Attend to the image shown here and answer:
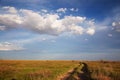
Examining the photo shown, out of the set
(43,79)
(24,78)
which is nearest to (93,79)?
(43,79)

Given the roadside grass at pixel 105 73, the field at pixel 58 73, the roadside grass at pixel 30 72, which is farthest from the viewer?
the roadside grass at pixel 30 72

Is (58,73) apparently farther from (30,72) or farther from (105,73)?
(105,73)

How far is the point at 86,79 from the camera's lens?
23.1 meters

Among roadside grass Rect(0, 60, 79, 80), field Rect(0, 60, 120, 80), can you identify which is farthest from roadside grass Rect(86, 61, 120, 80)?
roadside grass Rect(0, 60, 79, 80)

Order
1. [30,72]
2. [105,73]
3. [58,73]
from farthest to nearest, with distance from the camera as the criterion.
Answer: [58,73]
[30,72]
[105,73]

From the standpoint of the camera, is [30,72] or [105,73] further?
[30,72]

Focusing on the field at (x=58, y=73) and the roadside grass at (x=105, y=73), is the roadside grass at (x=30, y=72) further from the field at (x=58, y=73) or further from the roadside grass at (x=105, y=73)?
the roadside grass at (x=105, y=73)

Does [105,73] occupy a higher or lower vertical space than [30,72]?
lower

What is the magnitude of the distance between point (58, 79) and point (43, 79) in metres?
2.87

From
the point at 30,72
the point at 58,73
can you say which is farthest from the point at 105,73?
the point at 30,72

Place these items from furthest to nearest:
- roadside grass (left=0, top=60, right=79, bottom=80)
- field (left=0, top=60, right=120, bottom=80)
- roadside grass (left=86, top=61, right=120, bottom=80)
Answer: roadside grass (left=0, top=60, right=79, bottom=80) → field (left=0, top=60, right=120, bottom=80) → roadside grass (left=86, top=61, right=120, bottom=80)

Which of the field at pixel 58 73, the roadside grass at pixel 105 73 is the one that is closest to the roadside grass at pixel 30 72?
the field at pixel 58 73

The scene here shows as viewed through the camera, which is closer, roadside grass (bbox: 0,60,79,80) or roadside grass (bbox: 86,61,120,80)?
roadside grass (bbox: 86,61,120,80)

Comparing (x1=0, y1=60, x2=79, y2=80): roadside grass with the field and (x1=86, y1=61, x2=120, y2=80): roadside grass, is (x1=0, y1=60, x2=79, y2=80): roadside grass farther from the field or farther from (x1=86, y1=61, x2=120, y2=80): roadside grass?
(x1=86, y1=61, x2=120, y2=80): roadside grass
